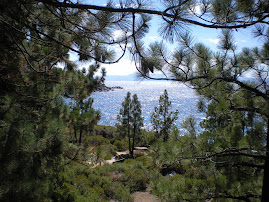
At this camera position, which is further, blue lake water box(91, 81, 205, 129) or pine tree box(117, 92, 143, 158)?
pine tree box(117, 92, 143, 158)

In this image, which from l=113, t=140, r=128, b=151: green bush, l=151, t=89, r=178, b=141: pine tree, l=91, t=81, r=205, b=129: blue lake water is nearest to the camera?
l=91, t=81, r=205, b=129: blue lake water

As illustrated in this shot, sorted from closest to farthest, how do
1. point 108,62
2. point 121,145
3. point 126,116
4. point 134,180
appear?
point 108,62 < point 134,180 < point 126,116 < point 121,145

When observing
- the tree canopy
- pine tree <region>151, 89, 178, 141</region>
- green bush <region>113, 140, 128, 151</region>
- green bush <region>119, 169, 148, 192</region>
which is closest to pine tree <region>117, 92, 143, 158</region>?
green bush <region>113, 140, 128, 151</region>

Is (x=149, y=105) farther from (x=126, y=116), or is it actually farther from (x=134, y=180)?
(x=134, y=180)

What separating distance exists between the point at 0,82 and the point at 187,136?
330 cm

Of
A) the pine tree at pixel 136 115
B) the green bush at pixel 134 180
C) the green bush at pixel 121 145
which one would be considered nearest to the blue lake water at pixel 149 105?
the pine tree at pixel 136 115

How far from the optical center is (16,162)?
2.66m

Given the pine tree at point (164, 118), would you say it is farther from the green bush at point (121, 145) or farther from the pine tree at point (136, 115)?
the green bush at point (121, 145)

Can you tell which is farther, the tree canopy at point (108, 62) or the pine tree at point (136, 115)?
the pine tree at point (136, 115)

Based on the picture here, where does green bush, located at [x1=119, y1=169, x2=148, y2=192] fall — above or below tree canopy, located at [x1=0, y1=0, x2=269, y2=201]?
below

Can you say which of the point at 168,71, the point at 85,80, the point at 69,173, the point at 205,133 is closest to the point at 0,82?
the point at 168,71

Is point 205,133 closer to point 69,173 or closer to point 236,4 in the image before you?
point 236,4

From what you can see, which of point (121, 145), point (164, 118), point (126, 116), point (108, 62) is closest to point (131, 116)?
point (126, 116)

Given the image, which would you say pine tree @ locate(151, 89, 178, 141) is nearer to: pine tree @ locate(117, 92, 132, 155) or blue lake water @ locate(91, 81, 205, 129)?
blue lake water @ locate(91, 81, 205, 129)
